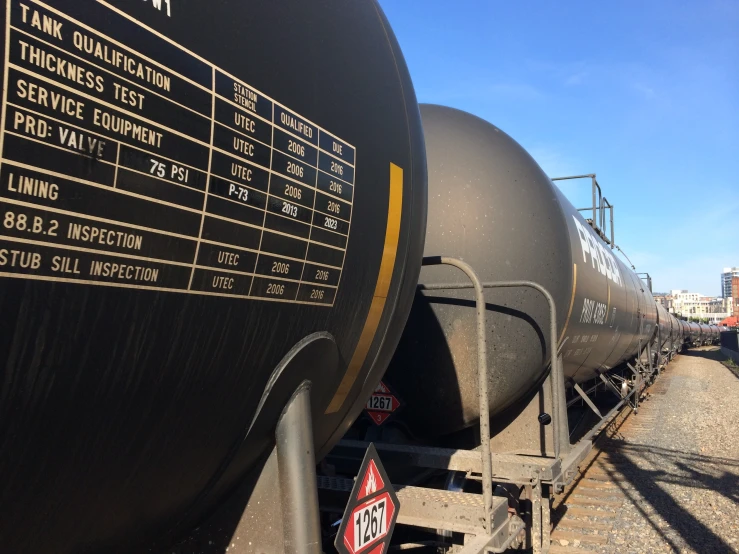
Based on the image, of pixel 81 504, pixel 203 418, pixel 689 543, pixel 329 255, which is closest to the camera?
pixel 81 504

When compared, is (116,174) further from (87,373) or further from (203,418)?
(203,418)

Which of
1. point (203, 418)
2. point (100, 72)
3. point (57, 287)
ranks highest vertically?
point (100, 72)

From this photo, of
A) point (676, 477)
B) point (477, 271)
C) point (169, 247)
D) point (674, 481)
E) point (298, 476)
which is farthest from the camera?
point (676, 477)

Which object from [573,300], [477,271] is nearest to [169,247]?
[477,271]

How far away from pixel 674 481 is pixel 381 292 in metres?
7.32

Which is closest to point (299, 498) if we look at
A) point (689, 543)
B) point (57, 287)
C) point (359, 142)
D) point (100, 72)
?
point (57, 287)

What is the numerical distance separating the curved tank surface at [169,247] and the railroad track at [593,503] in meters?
4.49

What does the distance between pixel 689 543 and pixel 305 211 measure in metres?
5.77

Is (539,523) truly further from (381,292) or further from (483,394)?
(381,292)

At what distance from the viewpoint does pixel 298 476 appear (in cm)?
197

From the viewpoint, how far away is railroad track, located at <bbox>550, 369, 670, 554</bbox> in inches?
225

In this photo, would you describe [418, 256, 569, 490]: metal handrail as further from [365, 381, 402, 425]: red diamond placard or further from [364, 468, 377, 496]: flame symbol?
[364, 468, 377, 496]: flame symbol

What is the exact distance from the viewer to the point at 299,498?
1936 millimetres

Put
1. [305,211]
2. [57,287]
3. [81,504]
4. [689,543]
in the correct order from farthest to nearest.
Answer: [689,543] → [305,211] → [81,504] → [57,287]
